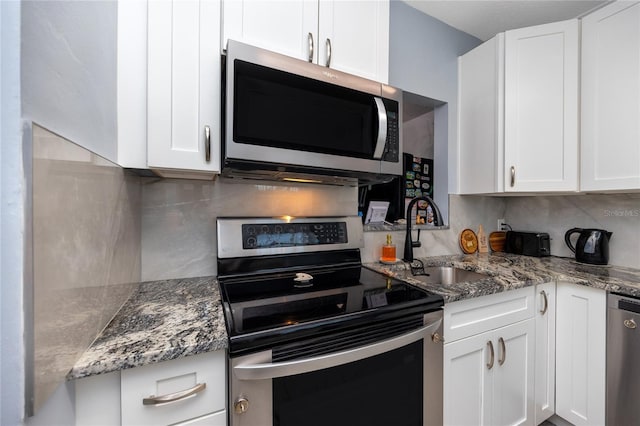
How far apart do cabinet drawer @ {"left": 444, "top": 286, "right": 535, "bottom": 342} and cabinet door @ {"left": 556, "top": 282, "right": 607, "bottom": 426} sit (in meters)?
0.21

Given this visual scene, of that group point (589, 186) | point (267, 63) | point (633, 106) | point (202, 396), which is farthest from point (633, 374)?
point (267, 63)

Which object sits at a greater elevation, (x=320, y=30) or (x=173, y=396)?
(x=320, y=30)

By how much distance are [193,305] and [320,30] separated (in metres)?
1.17

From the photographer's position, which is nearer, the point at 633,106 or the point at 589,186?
the point at 633,106

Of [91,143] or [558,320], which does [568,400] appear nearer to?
[558,320]

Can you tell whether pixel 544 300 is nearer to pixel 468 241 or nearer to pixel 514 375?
pixel 514 375

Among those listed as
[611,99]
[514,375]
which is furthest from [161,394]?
[611,99]

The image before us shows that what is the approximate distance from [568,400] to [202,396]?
174 cm

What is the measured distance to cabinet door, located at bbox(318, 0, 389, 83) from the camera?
3.62ft

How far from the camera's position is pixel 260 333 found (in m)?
0.68

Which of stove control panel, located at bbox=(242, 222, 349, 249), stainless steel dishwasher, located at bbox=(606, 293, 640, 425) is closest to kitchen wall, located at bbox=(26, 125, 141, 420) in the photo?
stove control panel, located at bbox=(242, 222, 349, 249)

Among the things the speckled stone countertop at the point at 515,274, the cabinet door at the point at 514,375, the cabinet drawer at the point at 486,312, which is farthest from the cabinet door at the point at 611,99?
the cabinet door at the point at 514,375

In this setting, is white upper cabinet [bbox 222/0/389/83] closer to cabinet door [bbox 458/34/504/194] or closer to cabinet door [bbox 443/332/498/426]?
cabinet door [bbox 458/34/504/194]

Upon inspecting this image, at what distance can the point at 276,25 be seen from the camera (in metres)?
1.02
